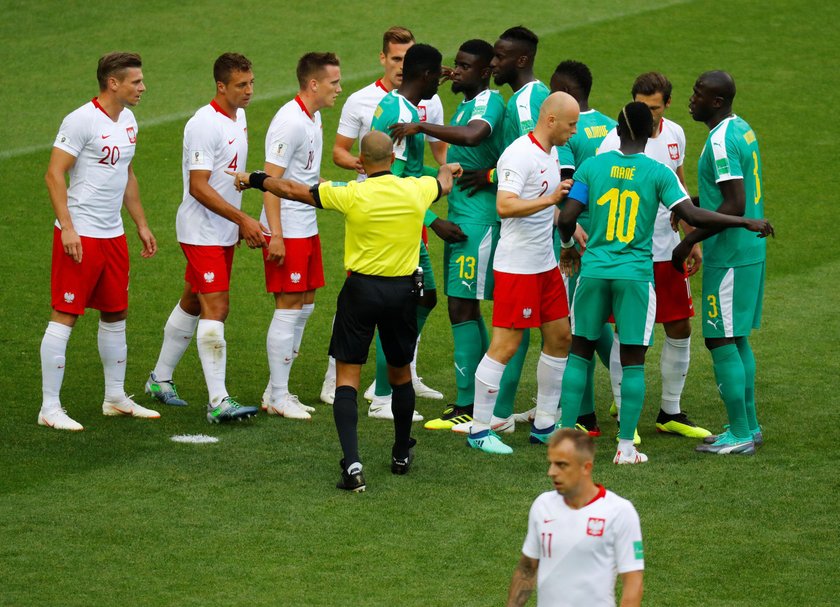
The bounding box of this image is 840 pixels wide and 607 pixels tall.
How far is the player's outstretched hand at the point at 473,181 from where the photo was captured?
863 centimetres

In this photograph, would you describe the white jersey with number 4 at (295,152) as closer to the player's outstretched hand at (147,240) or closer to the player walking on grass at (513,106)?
the player's outstretched hand at (147,240)

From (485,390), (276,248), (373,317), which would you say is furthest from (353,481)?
(276,248)

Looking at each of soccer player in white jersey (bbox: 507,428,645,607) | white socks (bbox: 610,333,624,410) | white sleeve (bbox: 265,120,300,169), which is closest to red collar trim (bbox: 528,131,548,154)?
white socks (bbox: 610,333,624,410)

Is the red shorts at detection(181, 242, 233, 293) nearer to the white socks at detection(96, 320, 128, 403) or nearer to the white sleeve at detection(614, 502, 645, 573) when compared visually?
the white socks at detection(96, 320, 128, 403)

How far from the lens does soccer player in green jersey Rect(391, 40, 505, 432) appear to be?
339 inches

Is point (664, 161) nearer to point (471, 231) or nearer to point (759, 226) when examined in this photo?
point (759, 226)

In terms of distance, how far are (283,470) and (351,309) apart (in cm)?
108

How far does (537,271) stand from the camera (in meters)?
8.10

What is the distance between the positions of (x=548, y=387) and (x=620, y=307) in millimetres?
808

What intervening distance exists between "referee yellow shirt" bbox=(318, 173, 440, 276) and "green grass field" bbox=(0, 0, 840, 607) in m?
1.27

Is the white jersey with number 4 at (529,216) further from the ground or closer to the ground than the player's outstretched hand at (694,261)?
further from the ground

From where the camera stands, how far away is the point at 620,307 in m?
7.79

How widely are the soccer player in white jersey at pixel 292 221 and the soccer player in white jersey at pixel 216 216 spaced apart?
7.9 inches

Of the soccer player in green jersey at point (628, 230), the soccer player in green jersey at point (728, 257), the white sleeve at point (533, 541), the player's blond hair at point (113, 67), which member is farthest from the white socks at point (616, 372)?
the white sleeve at point (533, 541)
